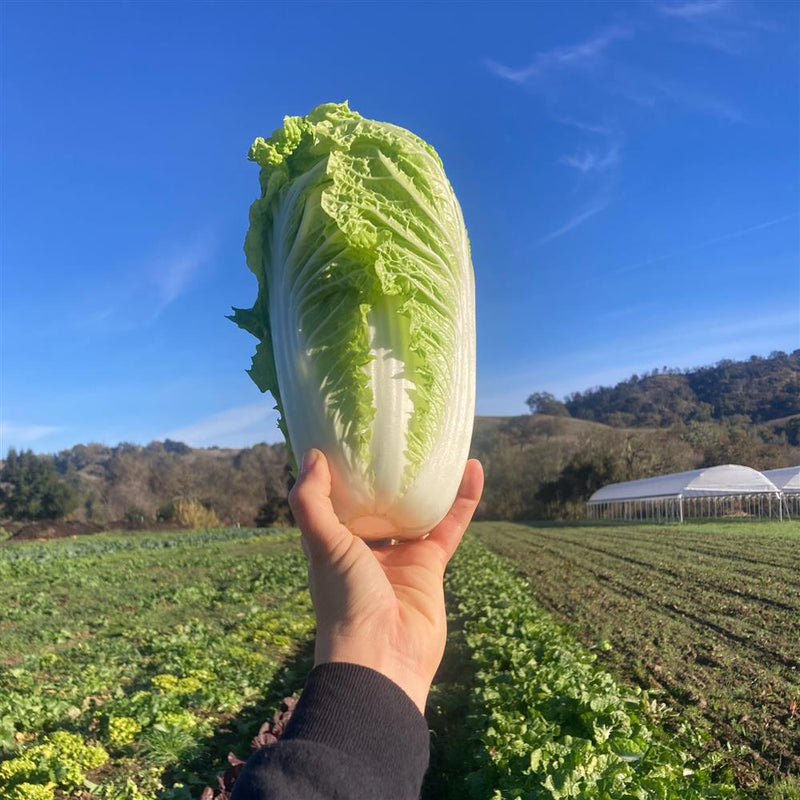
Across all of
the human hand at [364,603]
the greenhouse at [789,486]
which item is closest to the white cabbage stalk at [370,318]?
the human hand at [364,603]

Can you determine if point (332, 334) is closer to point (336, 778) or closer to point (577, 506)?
point (336, 778)

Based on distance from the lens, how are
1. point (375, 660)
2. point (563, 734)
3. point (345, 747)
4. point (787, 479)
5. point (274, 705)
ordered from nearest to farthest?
point (345, 747)
point (375, 660)
point (563, 734)
point (274, 705)
point (787, 479)

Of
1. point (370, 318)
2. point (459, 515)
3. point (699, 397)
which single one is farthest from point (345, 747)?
point (699, 397)

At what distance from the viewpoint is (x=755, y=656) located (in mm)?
9805

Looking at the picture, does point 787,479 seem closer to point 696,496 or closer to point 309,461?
point 696,496

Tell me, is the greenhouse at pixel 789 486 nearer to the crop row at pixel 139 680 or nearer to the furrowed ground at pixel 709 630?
the furrowed ground at pixel 709 630

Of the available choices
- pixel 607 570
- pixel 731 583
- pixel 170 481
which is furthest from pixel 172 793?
pixel 170 481

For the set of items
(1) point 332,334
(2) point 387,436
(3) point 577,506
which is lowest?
(3) point 577,506

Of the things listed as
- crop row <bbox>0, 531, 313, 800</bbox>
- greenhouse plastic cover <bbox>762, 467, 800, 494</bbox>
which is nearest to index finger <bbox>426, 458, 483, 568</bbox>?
crop row <bbox>0, 531, 313, 800</bbox>

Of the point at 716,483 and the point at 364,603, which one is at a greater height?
the point at 364,603

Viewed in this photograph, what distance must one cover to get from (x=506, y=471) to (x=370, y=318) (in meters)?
78.1

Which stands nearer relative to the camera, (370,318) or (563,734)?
(370,318)

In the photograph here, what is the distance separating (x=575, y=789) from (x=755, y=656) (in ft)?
22.6

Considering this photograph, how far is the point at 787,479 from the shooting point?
41.9 m
